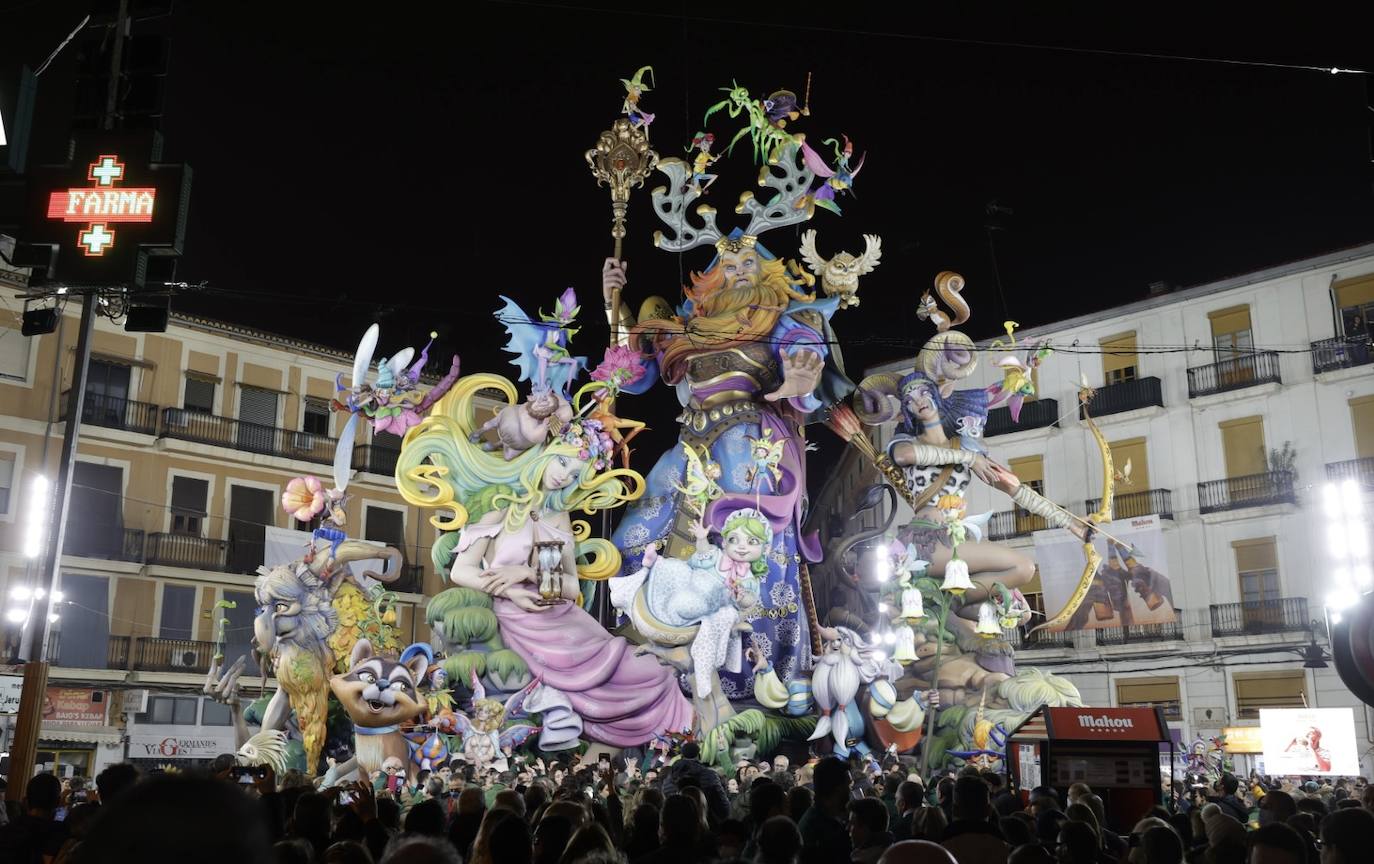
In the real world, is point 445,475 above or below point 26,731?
above

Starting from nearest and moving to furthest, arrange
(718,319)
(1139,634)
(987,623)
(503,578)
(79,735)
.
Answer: (503,578), (987,623), (718,319), (79,735), (1139,634)

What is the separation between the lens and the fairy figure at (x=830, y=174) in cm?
2900

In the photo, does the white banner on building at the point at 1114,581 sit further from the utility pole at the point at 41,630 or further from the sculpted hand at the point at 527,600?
the utility pole at the point at 41,630

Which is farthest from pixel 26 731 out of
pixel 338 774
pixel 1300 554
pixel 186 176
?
pixel 1300 554

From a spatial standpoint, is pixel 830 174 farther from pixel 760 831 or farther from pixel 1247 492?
pixel 760 831

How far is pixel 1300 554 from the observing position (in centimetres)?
3381

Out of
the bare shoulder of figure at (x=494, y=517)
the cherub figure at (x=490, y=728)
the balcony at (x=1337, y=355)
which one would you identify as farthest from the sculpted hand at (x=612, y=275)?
the balcony at (x=1337, y=355)

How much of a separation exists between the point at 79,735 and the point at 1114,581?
2553 cm

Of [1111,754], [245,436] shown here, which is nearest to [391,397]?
[245,436]

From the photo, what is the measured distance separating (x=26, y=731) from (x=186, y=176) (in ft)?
19.8

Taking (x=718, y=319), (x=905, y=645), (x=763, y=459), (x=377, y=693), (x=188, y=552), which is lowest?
(x=377, y=693)

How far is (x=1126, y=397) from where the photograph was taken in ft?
124

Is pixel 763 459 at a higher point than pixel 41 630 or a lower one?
higher

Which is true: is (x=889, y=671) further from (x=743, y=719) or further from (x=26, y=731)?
(x=26, y=731)
